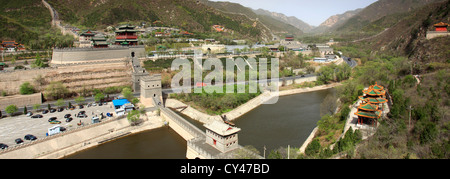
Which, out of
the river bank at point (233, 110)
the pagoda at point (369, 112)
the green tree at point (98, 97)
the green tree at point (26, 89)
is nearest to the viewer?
the pagoda at point (369, 112)

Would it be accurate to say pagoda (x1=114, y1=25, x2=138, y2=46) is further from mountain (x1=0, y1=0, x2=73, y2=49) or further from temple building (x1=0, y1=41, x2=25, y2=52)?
temple building (x1=0, y1=41, x2=25, y2=52)

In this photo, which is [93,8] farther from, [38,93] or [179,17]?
[38,93]

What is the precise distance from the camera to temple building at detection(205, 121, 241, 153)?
16.2 meters

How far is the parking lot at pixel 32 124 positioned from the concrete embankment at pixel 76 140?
3.94 feet

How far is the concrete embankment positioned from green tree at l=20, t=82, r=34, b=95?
40.0 feet

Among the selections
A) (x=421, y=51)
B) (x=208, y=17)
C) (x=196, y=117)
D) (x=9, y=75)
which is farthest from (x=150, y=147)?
(x=208, y=17)

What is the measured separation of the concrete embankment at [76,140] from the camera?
19.1 metres

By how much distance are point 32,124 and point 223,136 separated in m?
18.0

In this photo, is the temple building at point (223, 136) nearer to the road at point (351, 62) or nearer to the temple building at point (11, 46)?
the temple building at point (11, 46)

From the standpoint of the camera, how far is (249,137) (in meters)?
22.5

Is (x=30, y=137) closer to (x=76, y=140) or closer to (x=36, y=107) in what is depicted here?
(x=76, y=140)

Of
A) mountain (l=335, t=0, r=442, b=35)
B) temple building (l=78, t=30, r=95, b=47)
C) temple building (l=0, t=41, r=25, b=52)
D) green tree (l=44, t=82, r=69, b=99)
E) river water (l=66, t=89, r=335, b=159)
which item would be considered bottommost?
river water (l=66, t=89, r=335, b=159)

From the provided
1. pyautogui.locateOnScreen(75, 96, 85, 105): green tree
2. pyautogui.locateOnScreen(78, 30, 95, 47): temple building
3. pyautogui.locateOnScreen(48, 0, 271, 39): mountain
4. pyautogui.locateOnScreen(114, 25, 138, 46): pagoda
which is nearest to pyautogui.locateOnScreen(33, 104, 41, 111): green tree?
pyautogui.locateOnScreen(75, 96, 85, 105): green tree

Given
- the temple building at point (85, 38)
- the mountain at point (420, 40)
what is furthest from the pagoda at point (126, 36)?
the mountain at point (420, 40)
